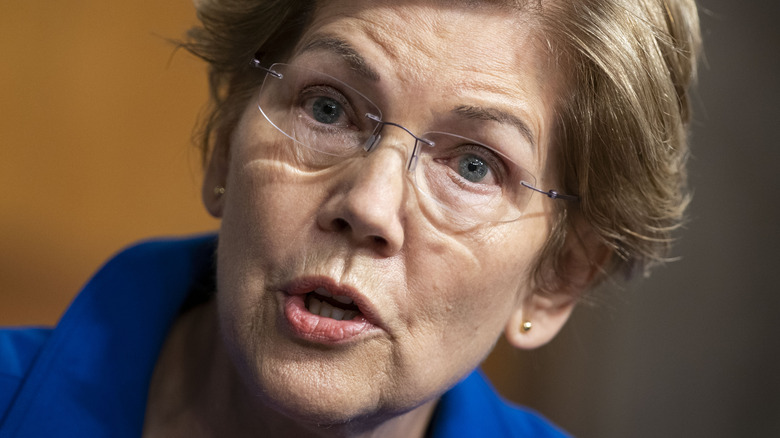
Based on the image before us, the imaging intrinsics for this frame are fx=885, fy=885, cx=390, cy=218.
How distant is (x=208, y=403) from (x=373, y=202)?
0.62 meters

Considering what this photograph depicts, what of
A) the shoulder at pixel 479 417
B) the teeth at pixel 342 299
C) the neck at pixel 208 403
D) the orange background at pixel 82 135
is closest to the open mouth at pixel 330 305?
the teeth at pixel 342 299

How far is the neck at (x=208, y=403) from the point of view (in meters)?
1.66

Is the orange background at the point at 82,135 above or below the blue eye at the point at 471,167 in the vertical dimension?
below

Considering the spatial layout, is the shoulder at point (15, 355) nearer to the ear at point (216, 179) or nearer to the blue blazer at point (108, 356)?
the blue blazer at point (108, 356)

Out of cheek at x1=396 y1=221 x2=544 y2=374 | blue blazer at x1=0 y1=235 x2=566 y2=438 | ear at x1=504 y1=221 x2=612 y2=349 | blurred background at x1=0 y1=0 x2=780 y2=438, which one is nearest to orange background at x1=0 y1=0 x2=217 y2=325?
blurred background at x1=0 y1=0 x2=780 y2=438

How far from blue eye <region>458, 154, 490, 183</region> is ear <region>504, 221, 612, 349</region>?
32 centimetres

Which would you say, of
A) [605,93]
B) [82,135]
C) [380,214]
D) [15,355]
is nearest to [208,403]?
[15,355]

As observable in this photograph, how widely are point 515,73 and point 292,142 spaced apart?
0.40 meters

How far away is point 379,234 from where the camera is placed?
1.39 m

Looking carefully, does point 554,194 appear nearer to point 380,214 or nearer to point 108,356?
point 380,214

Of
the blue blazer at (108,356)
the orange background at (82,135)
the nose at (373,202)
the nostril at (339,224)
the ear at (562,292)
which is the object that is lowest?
the orange background at (82,135)

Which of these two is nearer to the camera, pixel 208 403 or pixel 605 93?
pixel 605 93

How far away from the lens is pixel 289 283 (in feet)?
4.71

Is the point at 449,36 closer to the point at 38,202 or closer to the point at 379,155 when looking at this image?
the point at 379,155
